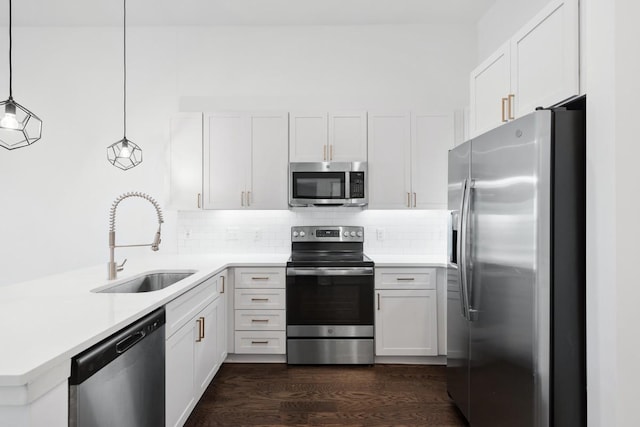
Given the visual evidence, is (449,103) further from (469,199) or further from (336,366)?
(336,366)

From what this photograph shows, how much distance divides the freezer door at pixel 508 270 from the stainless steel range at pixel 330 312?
1.14 meters

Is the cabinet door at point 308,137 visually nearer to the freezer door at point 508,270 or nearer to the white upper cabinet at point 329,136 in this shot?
the white upper cabinet at point 329,136

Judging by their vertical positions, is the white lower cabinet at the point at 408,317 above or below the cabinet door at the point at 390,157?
below

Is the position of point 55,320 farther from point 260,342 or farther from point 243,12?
point 243,12

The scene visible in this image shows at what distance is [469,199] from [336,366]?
75.8 inches

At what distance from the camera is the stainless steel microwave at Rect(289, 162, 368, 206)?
3.30 m

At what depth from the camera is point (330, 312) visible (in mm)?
3078

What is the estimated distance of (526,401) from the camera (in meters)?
1.56

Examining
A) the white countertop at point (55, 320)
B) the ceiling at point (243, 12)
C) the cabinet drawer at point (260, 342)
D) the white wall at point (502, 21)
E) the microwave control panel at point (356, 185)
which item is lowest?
the cabinet drawer at point (260, 342)

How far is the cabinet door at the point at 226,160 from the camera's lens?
132 inches

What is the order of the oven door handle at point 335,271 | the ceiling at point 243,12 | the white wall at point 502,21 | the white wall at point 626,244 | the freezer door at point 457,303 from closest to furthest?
the white wall at point 626,244
the freezer door at point 457,303
the white wall at point 502,21
the oven door handle at point 335,271
the ceiling at point 243,12


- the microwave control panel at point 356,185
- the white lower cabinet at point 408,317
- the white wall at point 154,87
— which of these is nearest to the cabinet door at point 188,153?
the white wall at point 154,87

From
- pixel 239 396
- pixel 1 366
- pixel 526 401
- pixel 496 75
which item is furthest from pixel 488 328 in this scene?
pixel 1 366

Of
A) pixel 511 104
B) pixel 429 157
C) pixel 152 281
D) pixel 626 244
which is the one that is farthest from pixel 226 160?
pixel 626 244
